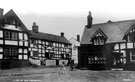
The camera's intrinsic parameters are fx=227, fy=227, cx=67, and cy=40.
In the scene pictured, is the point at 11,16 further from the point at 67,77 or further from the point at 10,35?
the point at 67,77

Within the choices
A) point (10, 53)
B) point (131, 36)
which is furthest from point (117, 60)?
point (10, 53)

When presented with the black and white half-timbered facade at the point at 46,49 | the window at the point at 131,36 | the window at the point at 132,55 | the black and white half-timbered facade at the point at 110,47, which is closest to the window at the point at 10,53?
the black and white half-timbered facade at the point at 46,49

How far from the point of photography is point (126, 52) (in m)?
34.3

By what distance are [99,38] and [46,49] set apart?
17137 millimetres

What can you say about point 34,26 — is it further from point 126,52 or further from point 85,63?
point 126,52

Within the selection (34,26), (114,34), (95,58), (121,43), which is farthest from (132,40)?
(34,26)

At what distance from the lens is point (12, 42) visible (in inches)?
1479

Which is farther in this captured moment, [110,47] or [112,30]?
[112,30]

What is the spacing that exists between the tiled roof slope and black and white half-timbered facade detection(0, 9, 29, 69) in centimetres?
1075

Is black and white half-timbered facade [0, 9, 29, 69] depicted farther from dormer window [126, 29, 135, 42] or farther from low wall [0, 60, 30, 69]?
dormer window [126, 29, 135, 42]

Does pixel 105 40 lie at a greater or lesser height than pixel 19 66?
greater

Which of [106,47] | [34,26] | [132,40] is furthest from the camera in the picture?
[34,26]

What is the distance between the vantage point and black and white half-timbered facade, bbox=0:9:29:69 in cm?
3619

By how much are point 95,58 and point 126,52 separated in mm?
5643
